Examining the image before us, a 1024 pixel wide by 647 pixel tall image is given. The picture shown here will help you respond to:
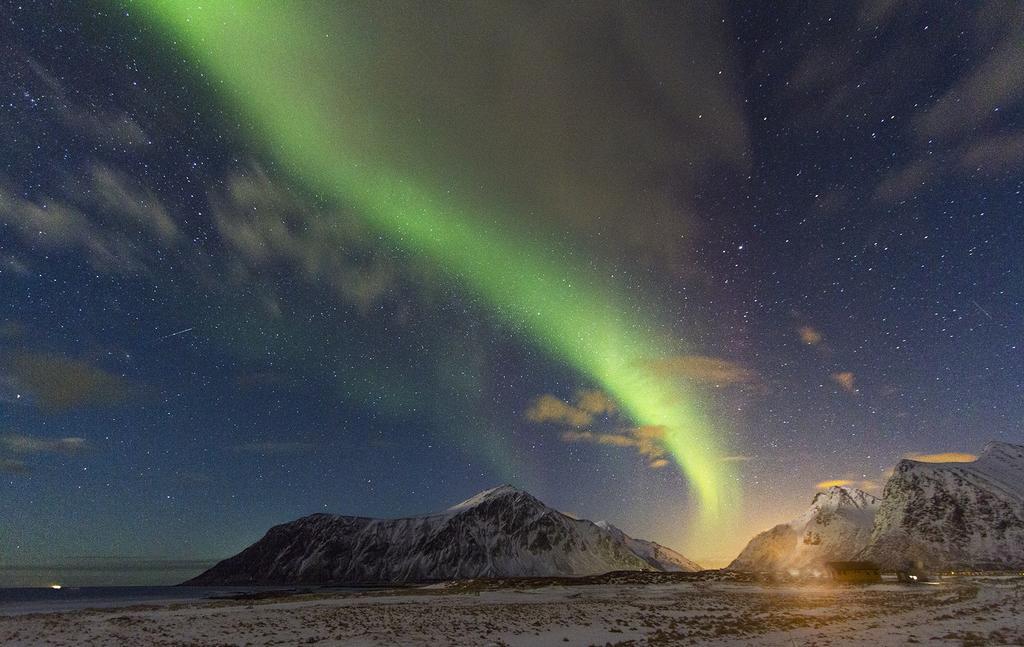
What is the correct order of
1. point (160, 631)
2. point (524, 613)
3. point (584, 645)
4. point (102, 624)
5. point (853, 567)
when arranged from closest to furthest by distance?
point (584, 645) → point (160, 631) → point (102, 624) → point (524, 613) → point (853, 567)

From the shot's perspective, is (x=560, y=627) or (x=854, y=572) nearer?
(x=560, y=627)

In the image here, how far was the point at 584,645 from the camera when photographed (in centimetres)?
2427

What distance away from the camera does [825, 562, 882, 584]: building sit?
93.6 metres

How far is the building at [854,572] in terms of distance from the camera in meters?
93.6

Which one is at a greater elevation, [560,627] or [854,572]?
[854,572]

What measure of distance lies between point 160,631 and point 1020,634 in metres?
45.3

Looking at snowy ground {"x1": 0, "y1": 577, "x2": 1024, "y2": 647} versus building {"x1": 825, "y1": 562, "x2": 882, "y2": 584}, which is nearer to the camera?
snowy ground {"x1": 0, "y1": 577, "x2": 1024, "y2": 647}

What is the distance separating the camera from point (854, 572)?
3762 inches

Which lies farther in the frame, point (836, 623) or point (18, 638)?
point (836, 623)

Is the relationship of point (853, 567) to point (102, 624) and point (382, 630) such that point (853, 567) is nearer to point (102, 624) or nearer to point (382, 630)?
point (382, 630)

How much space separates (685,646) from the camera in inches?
912

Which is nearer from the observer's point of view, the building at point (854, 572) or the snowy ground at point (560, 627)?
the snowy ground at point (560, 627)

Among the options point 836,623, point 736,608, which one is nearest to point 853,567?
point 736,608

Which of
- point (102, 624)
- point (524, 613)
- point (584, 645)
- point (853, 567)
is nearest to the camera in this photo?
point (584, 645)
